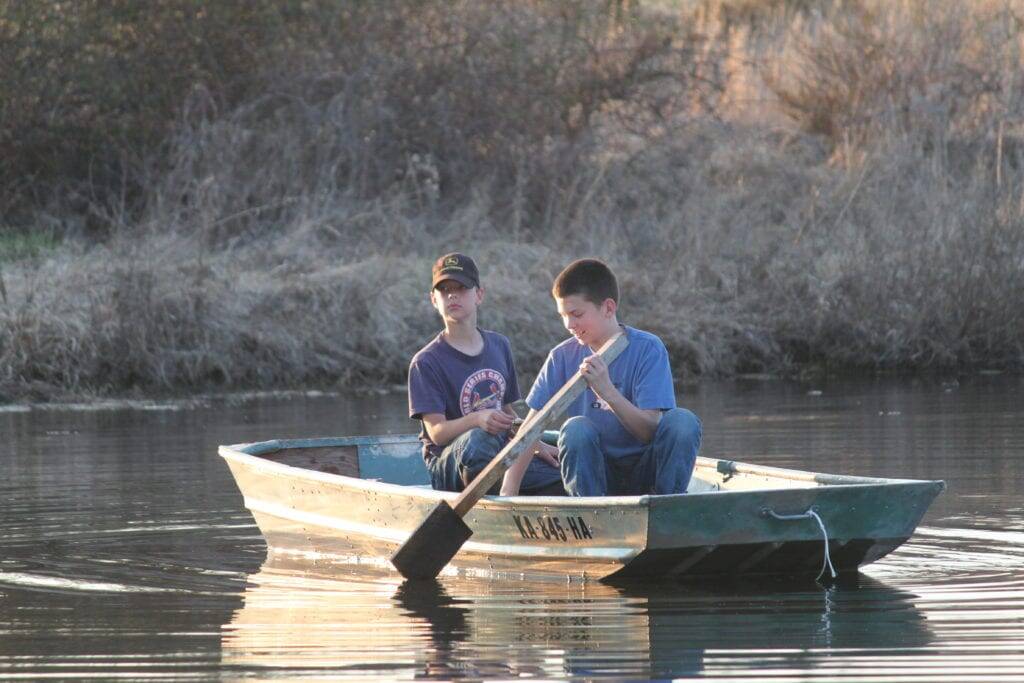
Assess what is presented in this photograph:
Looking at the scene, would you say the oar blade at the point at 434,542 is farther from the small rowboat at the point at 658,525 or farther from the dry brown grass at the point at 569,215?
the dry brown grass at the point at 569,215

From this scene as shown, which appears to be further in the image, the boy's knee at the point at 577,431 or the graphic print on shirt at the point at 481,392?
the graphic print on shirt at the point at 481,392

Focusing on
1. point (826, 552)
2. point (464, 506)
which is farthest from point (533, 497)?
point (826, 552)

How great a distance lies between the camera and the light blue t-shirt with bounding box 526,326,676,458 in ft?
25.2

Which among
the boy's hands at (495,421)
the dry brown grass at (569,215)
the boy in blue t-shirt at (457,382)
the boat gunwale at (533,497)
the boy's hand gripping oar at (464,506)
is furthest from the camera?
the dry brown grass at (569,215)

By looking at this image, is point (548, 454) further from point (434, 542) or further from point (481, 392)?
point (434, 542)

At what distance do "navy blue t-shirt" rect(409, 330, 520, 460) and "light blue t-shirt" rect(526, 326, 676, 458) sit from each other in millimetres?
365

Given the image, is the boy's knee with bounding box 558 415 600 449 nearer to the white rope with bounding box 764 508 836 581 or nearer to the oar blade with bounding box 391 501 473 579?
the oar blade with bounding box 391 501 473 579

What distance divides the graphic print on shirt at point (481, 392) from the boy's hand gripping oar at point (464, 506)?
0.47 meters

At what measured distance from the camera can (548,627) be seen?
684cm

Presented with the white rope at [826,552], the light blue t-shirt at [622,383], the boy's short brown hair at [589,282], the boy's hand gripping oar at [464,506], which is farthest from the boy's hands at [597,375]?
the white rope at [826,552]

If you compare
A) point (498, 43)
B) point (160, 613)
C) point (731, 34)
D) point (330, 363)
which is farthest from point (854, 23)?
point (160, 613)

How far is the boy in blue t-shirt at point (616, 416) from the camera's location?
25.1ft

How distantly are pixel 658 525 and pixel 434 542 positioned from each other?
1074 millimetres

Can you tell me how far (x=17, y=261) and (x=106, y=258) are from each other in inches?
41.6
